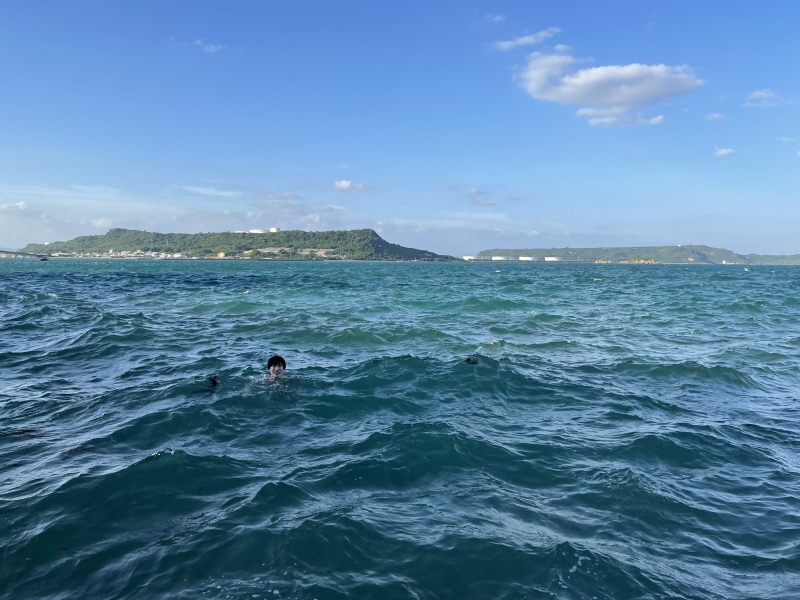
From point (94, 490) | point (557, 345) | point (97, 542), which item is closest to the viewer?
point (97, 542)

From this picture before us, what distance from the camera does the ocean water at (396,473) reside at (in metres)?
5.12

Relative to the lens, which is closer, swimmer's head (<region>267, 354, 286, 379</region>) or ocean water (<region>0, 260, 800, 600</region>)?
ocean water (<region>0, 260, 800, 600</region>)

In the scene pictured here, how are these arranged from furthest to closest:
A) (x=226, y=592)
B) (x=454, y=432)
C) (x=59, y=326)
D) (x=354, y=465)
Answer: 1. (x=59, y=326)
2. (x=454, y=432)
3. (x=354, y=465)
4. (x=226, y=592)

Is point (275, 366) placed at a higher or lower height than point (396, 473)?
higher

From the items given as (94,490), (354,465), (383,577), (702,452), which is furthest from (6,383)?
(702,452)

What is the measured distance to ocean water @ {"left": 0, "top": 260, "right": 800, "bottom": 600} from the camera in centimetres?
512

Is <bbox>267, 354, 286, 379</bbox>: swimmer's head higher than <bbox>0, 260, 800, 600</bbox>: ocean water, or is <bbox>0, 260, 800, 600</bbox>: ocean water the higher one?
<bbox>267, 354, 286, 379</bbox>: swimmer's head

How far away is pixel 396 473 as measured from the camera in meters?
7.39

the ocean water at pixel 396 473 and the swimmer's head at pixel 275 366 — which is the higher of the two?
the swimmer's head at pixel 275 366

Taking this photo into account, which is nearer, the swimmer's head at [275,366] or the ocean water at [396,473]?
the ocean water at [396,473]

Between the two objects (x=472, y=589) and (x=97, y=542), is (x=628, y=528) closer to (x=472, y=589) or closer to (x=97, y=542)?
(x=472, y=589)

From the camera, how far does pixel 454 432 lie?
8891mm

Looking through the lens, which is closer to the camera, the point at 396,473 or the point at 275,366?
the point at 396,473

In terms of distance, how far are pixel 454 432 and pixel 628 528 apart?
3390 mm
